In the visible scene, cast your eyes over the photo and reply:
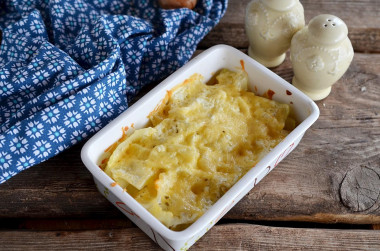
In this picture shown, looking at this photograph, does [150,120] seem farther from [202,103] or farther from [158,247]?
[158,247]

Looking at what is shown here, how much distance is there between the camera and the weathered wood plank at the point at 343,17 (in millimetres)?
972

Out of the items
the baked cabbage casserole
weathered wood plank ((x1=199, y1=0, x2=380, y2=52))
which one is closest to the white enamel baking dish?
the baked cabbage casserole

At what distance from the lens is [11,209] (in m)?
0.76

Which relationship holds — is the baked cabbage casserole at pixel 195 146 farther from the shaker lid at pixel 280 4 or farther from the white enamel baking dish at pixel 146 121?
the shaker lid at pixel 280 4

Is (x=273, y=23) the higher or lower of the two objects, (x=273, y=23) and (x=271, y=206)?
the higher

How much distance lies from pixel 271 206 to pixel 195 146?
16 centimetres

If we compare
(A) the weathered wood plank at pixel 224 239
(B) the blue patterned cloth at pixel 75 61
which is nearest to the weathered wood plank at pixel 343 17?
(B) the blue patterned cloth at pixel 75 61

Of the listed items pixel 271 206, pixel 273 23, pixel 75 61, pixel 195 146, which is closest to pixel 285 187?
pixel 271 206

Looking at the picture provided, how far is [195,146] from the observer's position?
74 cm

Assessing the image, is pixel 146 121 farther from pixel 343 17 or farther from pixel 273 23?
pixel 343 17

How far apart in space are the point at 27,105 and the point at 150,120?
200mm

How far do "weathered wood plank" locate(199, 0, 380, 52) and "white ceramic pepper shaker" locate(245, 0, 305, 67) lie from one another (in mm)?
121

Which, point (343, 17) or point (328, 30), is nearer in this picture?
point (328, 30)

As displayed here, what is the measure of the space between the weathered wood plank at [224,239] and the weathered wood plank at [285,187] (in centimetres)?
3
